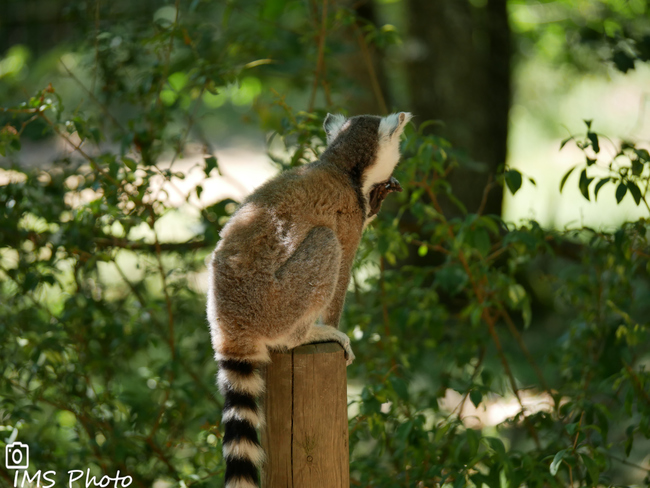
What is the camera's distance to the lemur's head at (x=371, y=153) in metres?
3.27

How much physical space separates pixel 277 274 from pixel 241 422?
72cm

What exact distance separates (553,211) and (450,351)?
5.58m

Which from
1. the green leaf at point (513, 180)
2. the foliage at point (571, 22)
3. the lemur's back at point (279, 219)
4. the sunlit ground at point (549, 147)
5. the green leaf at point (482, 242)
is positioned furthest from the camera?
the sunlit ground at point (549, 147)

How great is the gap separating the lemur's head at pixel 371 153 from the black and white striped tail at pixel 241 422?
3.97 feet

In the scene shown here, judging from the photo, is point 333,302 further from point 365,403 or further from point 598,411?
point 598,411


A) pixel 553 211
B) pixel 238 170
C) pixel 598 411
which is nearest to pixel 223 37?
pixel 598 411

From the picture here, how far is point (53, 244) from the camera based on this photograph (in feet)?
12.1

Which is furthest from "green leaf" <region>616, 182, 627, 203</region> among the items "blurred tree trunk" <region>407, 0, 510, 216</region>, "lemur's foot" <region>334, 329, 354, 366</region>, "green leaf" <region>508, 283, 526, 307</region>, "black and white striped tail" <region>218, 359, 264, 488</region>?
"blurred tree trunk" <region>407, 0, 510, 216</region>

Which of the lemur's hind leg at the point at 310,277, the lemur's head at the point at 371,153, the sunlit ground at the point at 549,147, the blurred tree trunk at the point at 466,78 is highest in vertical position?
the sunlit ground at the point at 549,147

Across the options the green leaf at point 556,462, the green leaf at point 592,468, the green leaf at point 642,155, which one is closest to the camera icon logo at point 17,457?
the green leaf at point 556,462

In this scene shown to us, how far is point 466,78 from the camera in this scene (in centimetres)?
717

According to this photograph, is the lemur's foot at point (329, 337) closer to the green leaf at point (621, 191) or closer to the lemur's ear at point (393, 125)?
the lemur's ear at point (393, 125)

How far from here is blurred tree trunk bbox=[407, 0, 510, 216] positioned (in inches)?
279

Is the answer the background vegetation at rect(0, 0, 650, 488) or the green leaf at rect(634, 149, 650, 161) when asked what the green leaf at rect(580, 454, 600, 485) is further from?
the green leaf at rect(634, 149, 650, 161)
